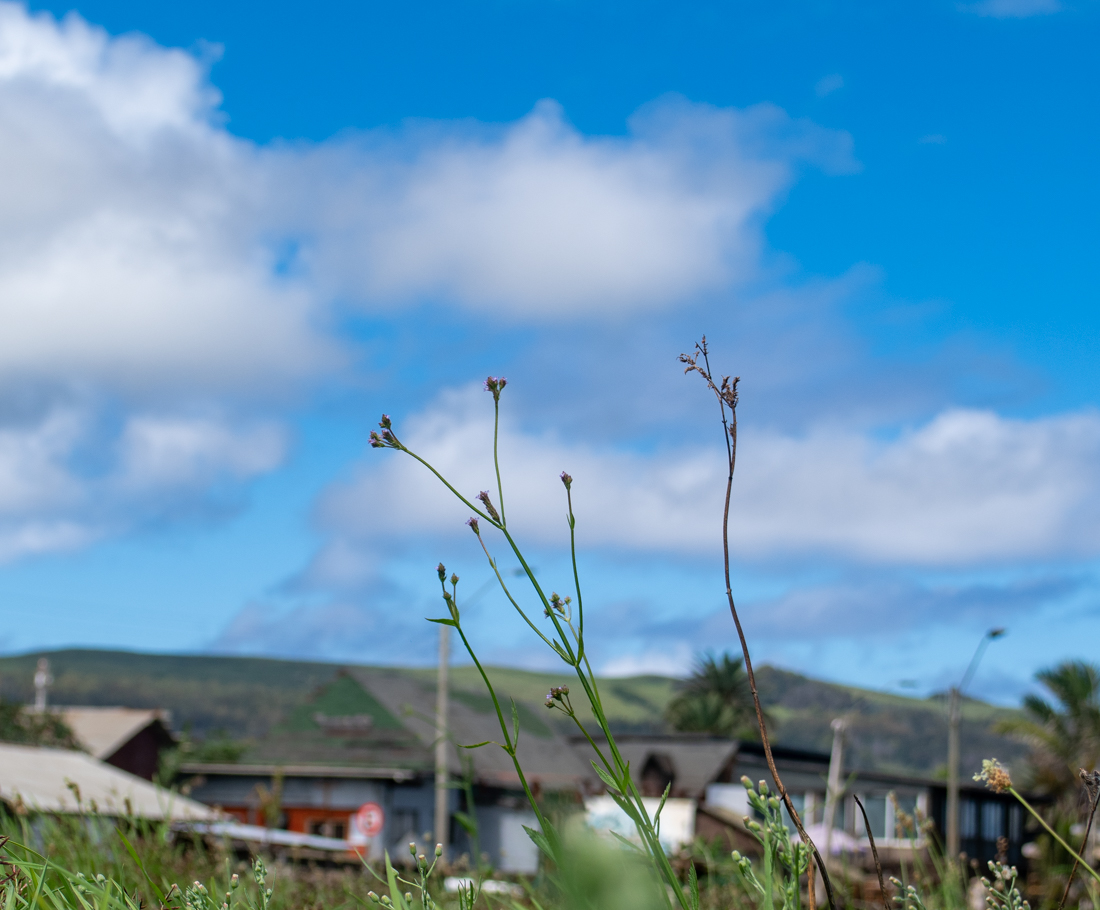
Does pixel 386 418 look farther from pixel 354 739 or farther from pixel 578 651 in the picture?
pixel 354 739

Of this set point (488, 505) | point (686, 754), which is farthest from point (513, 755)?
point (686, 754)

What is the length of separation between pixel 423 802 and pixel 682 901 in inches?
1598

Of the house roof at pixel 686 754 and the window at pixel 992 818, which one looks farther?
the window at pixel 992 818

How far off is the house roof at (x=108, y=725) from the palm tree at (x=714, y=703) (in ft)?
141

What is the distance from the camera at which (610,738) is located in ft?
4.14

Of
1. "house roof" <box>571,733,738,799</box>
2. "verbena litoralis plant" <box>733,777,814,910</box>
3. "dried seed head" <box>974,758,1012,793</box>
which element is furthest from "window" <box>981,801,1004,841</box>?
"verbena litoralis plant" <box>733,777,814,910</box>

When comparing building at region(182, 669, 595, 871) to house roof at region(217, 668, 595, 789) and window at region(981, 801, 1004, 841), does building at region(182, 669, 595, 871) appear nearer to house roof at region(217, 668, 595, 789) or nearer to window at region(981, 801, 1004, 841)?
house roof at region(217, 668, 595, 789)

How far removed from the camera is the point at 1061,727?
54.6 meters

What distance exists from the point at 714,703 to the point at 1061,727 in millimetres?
39848

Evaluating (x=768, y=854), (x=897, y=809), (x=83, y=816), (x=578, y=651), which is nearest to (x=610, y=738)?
(x=578, y=651)

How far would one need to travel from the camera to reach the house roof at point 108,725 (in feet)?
191

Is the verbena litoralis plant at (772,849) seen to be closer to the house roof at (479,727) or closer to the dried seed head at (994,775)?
the dried seed head at (994,775)

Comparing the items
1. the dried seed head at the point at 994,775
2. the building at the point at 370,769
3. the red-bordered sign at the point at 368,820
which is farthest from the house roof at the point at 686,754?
the dried seed head at the point at 994,775

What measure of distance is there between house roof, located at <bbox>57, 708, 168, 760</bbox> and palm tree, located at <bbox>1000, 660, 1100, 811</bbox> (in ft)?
143
